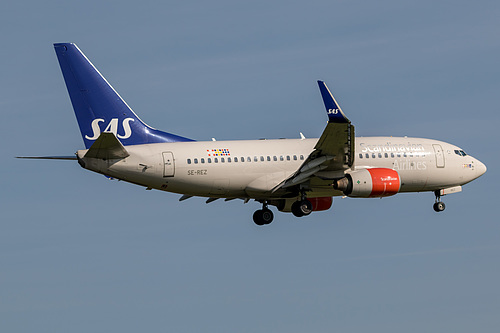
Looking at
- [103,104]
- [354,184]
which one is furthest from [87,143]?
[354,184]

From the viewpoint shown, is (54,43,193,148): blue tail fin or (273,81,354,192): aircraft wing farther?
(54,43,193,148): blue tail fin

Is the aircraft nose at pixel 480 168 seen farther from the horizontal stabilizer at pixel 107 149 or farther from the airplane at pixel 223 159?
the horizontal stabilizer at pixel 107 149

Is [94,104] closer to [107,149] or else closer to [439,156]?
[107,149]

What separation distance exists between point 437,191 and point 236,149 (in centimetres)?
1570

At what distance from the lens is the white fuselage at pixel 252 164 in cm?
6078

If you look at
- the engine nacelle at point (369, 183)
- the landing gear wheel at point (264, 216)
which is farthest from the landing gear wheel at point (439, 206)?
the landing gear wheel at point (264, 216)

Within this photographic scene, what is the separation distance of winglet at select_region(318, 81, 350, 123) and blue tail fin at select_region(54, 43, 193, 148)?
39.5ft

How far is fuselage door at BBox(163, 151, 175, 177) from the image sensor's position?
200 feet

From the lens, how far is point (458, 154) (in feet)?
229

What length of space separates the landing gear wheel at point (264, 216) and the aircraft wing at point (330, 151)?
4841 mm

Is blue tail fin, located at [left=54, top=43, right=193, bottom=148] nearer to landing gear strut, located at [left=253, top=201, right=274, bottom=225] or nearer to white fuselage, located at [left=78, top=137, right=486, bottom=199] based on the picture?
white fuselage, located at [left=78, top=137, right=486, bottom=199]

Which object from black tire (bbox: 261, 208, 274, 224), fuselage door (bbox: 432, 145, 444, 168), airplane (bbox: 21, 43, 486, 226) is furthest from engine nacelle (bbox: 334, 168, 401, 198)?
black tire (bbox: 261, 208, 274, 224)

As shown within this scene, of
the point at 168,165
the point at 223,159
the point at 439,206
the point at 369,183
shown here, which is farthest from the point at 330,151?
the point at 439,206

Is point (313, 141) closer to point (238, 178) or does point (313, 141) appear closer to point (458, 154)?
point (238, 178)
